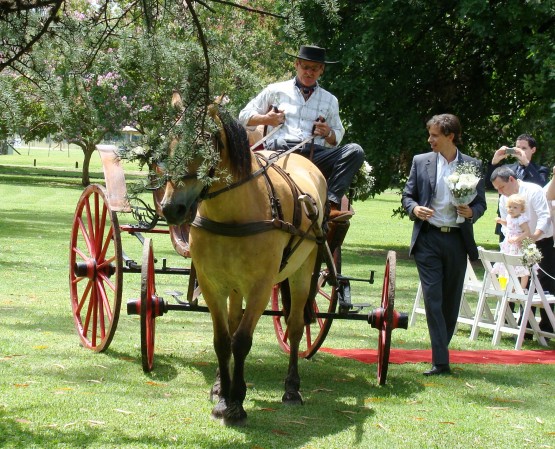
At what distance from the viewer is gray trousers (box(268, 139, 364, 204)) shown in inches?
357

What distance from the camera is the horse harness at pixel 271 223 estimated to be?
23.2 ft

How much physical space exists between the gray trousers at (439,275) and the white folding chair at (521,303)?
218 cm

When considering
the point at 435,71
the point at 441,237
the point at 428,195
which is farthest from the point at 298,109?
the point at 435,71

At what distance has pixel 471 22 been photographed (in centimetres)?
1827

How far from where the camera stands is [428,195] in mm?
9438

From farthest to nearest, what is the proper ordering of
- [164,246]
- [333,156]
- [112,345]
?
[164,246]
[112,345]
[333,156]

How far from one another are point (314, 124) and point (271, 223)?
200 cm

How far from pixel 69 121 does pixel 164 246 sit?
16204mm

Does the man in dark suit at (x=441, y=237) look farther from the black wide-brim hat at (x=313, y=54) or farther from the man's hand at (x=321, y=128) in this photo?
the black wide-brim hat at (x=313, y=54)

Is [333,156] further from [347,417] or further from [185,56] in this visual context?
[185,56]

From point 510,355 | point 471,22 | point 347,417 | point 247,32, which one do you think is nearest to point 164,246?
point 471,22

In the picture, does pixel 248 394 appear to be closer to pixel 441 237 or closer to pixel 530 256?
pixel 441 237

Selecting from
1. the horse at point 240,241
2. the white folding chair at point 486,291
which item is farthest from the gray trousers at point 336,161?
the white folding chair at point 486,291

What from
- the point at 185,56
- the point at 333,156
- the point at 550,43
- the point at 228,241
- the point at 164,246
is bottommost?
the point at 164,246
